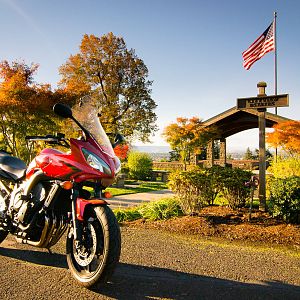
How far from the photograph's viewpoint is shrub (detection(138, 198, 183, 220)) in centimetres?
696

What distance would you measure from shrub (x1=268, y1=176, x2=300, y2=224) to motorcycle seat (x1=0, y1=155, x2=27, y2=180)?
469 centimetres

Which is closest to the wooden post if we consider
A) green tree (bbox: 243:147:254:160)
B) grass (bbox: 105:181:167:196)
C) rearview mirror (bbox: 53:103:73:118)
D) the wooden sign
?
the wooden sign

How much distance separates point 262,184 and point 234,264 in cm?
411

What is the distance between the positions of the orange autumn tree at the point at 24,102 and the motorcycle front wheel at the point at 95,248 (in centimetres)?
1163

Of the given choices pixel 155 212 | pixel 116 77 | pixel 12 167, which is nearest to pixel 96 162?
pixel 12 167

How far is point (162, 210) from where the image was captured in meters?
7.11

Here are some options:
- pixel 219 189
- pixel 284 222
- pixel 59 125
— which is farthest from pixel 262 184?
pixel 59 125

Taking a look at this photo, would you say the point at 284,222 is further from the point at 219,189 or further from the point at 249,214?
the point at 219,189

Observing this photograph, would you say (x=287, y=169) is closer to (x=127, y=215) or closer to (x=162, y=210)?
(x=162, y=210)

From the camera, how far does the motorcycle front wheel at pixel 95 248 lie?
295cm

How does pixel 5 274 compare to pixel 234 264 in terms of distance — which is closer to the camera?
pixel 5 274

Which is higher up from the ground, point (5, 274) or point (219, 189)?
point (219, 189)

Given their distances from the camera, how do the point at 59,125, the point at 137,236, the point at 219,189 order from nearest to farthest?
1. the point at 137,236
2. the point at 219,189
3. the point at 59,125

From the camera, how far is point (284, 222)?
20.1 ft
